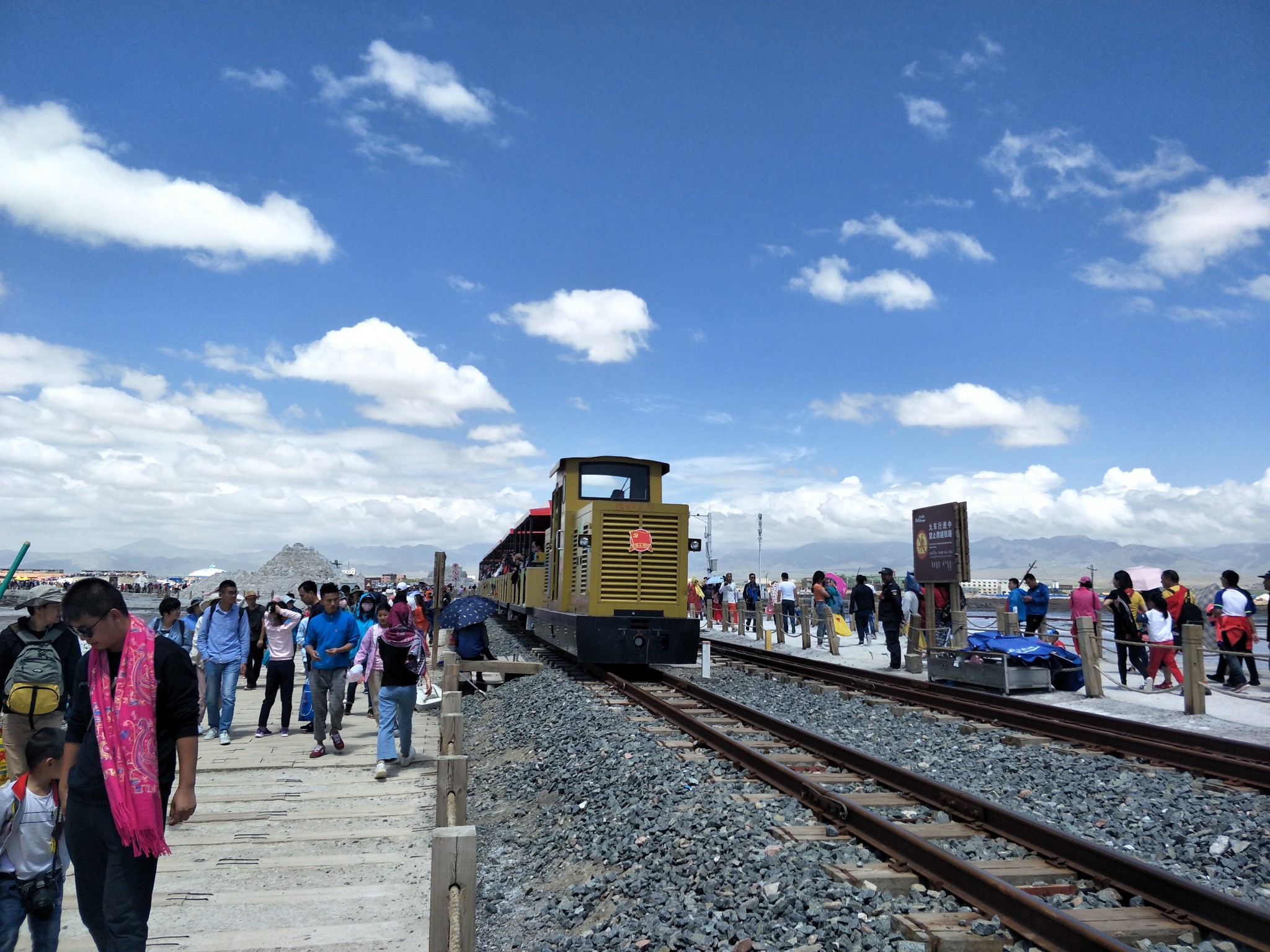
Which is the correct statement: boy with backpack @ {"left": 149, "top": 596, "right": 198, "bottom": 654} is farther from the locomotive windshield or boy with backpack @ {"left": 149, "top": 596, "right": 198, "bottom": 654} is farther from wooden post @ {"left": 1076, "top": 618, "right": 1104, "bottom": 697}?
wooden post @ {"left": 1076, "top": 618, "right": 1104, "bottom": 697}

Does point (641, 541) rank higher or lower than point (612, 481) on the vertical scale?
lower

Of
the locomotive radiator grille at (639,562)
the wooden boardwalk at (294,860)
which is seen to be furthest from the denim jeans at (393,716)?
the locomotive radiator grille at (639,562)

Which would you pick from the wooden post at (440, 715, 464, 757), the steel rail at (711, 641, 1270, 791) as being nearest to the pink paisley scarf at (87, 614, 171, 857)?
the wooden post at (440, 715, 464, 757)

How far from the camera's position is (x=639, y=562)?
41.8 feet

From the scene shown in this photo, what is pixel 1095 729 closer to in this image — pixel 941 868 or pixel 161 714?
pixel 941 868

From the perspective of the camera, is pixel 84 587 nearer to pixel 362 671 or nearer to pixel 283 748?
pixel 362 671

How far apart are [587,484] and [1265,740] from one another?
9428mm

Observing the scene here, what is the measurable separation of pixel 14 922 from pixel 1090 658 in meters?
12.2

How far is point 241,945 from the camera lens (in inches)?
177

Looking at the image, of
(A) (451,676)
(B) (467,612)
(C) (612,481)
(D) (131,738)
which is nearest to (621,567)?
(C) (612,481)

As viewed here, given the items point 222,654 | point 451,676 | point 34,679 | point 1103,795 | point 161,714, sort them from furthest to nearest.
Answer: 1. point 222,654
2. point 451,676
3. point 1103,795
4. point 34,679
5. point 161,714

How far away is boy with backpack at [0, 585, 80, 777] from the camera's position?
508 cm

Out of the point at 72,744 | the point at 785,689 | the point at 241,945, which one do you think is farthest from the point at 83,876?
the point at 785,689

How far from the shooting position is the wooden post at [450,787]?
4949 millimetres
